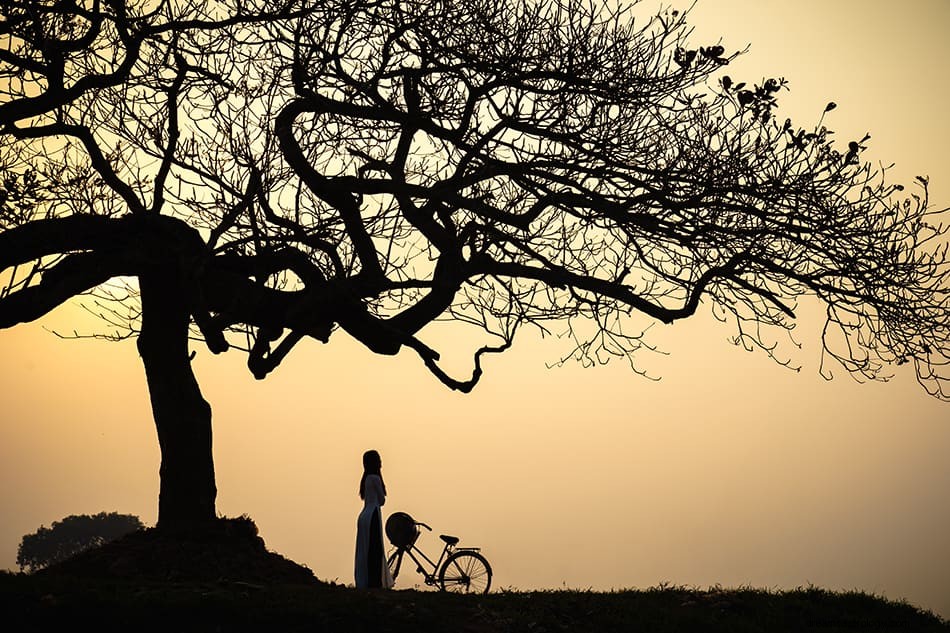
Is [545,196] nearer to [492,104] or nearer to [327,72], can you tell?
[492,104]

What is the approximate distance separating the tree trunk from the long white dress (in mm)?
2512

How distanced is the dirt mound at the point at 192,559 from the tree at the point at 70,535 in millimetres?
49549

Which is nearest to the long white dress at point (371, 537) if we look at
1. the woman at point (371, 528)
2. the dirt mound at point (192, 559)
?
the woman at point (371, 528)

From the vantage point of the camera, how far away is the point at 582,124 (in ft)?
50.9

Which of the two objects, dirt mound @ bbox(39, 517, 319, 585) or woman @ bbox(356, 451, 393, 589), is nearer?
dirt mound @ bbox(39, 517, 319, 585)

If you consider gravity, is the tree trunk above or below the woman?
above

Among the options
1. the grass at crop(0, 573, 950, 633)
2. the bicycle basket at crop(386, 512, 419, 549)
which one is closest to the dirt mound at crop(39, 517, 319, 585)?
the grass at crop(0, 573, 950, 633)

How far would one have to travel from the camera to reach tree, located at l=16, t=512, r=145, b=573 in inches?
2461

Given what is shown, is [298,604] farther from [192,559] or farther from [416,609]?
[192,559]

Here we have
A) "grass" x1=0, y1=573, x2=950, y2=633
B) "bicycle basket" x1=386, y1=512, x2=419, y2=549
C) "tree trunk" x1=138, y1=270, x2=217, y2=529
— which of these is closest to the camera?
"grass" x1=0, y1=573, x2=950, y2=633

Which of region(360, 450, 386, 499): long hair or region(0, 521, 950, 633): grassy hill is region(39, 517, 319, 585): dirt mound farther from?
region(360, 450, 386, 499): long hair

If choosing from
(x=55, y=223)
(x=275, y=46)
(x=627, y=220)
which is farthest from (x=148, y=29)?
(x=627, y=220)

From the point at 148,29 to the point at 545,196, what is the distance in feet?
21.3

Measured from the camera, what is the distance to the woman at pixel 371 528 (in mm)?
17688
